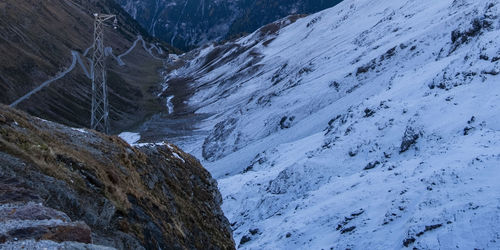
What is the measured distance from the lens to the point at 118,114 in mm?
70062

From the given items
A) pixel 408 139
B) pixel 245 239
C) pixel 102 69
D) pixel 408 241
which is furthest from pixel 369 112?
pixel 102 69

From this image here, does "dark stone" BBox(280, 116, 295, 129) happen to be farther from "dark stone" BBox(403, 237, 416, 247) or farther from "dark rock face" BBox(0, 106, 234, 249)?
"dark stone" BBox(403, 237, 416, 247)

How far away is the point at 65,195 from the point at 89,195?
827mm

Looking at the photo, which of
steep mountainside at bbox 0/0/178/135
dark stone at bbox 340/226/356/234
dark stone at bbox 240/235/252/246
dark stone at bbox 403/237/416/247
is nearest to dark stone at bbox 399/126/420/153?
dark stone at bbox 340/226/356/234

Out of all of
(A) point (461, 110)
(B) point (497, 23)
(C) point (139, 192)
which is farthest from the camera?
(B) point (497, 23)

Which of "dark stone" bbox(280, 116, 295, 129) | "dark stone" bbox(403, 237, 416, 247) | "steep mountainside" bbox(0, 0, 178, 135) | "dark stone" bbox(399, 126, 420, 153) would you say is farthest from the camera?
"steep mountainside" bbox(0, 0, 178, 135)

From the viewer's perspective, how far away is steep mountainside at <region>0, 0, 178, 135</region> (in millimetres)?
59156

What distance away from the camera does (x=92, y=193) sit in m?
9.25

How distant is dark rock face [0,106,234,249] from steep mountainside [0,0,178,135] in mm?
48396

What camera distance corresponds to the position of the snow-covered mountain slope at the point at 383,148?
44.8ft

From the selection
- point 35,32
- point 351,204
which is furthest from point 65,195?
point 35,32

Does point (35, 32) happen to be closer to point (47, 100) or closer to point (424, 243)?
point (47, 100)

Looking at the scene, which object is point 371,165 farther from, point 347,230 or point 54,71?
point 54,71

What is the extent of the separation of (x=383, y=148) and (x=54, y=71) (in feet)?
211
